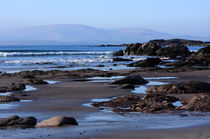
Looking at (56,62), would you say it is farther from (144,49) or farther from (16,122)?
(16,122)

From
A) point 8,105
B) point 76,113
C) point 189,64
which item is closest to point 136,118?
point 76,113

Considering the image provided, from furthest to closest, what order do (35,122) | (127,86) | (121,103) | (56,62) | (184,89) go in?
(56,62), (127,86), (184,89), (121,103), (35,122)

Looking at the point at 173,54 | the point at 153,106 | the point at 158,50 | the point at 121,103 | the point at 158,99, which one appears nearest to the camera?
the point at 153,106

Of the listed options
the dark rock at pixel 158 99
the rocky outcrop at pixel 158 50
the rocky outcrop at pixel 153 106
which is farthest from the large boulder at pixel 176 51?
the rocky outcrop at pixel 153 106

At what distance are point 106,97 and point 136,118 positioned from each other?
4890 mm

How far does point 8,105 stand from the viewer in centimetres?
1359

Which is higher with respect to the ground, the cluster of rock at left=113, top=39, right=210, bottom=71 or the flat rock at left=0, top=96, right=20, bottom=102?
the flat rock at left=0, top=96, right=20, bottom=102

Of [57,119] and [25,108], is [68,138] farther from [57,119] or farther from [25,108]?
[25,108]

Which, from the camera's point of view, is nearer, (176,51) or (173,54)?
(173,54)

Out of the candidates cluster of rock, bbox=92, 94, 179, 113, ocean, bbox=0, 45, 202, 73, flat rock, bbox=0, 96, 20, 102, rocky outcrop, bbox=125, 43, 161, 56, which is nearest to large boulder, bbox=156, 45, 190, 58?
ocean, bbox=0, 45, 202, 73

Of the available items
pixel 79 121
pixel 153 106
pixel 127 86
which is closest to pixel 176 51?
pixel 127 86

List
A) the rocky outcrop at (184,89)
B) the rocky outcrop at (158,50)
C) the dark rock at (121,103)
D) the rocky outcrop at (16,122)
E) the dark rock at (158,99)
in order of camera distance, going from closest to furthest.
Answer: the rocky outcrop at (16,122) < the dark rock at (121,103) < the dark rock at (158,99) < the rocky outcrop at (184,89) < the rocky outcrop at (158,50)

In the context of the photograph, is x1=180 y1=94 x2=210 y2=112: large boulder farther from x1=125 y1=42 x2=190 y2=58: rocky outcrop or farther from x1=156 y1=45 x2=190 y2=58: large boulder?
x1=156 y1=45 x2=190 y2=58: large boulder

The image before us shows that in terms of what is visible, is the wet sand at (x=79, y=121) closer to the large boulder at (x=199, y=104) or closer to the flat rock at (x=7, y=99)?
the flat rock at (x=7, y=99)
